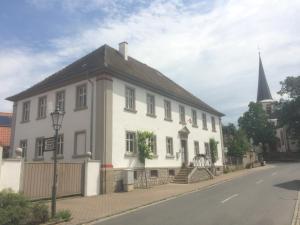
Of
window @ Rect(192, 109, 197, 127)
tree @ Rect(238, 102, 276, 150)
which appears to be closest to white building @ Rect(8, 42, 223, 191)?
window @ Rect(192, 109, 197, 127)

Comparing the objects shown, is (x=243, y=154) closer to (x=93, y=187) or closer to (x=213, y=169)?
(x=213, y=169)

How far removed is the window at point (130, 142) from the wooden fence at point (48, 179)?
194 inches

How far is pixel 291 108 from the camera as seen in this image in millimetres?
61094

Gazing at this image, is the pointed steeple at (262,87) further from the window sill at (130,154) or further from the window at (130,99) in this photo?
the window sill at (130,154)

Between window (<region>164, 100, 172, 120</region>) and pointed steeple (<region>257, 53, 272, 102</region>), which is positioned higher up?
pointed steeple (<region>257, 53, 272, 102</region>)

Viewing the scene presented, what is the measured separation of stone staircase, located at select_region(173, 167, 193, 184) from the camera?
86.1 ft

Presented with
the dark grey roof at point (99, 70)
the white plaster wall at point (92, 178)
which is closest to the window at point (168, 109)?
the dark grey roof at point (99, 70)

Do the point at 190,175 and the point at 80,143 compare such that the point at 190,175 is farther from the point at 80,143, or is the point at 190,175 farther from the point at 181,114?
the point at 80,143

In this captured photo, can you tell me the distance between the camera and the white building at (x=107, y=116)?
832 inches

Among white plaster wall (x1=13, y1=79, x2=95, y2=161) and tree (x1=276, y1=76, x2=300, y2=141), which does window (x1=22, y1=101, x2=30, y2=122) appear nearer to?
white plaster wall (x1=13, y1=79, x2=95, y2=161)

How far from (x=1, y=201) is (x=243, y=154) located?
133 ft

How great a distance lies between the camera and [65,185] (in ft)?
56.6

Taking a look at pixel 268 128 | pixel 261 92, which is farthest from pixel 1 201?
pixel 261 92

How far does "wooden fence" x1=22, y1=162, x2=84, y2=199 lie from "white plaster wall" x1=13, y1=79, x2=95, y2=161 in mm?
3395
